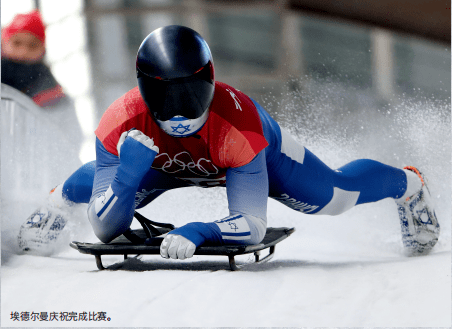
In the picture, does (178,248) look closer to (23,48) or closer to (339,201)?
(339,201)

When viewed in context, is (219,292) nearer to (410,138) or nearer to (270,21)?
(410,138)

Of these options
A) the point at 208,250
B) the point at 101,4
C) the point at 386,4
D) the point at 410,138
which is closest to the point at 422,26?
the point at 386,4

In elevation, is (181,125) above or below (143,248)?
above

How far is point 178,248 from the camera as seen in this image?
1.60m

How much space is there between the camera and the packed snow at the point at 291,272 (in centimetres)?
132

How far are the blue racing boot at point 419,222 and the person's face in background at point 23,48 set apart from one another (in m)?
3.12

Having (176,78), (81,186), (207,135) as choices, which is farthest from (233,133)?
(81,186)

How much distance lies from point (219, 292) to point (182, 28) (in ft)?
3.01

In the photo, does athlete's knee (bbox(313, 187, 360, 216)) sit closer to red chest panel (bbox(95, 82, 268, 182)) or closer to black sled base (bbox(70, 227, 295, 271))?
black sled base (bbox(70, 227, 295, 271))

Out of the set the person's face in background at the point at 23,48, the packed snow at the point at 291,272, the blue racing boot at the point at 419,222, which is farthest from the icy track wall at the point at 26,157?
the blue racing boot at the point at 419,222

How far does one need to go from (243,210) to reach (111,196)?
48 centimetres

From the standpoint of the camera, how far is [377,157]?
3553 millimetres

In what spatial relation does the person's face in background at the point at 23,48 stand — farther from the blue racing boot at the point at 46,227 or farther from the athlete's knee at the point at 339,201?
the athlete's knee at the point at 339,201

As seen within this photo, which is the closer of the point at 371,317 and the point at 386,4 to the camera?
the point at 371,317
